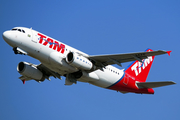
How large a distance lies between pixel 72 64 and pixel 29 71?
686 cm

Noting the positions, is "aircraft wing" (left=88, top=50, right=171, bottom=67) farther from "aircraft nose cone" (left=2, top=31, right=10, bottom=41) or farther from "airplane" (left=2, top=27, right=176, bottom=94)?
"aircraft nose cone" (left=2, top=31, right=10, bottom=41)

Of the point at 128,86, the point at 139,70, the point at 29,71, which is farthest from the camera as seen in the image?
the point at 139,70

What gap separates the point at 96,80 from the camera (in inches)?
1224

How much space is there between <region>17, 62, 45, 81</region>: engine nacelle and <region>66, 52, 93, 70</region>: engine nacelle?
6.36m

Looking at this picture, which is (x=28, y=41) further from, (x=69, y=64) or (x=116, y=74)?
(x=116, y=74)

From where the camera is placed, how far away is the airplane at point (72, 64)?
27.4m

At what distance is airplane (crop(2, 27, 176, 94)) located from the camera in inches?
1078

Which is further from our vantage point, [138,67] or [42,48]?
[138,67]

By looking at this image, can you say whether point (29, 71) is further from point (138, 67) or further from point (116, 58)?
point (138, 67)

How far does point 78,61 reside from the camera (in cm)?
2800

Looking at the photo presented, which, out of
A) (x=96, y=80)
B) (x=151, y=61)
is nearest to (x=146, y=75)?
(x=151, y=61)

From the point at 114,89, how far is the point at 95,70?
4.72 m

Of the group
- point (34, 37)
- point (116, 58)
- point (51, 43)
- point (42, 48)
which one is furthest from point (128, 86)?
point (34, 37)

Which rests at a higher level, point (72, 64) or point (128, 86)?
point (128, 86)
